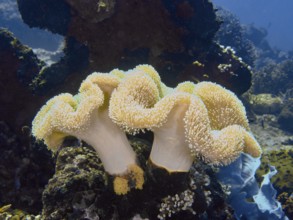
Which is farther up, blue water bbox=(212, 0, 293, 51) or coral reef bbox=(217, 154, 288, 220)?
blue water bbox=(212, 0, 293, 51)

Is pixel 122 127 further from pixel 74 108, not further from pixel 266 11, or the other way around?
pixel 266 11

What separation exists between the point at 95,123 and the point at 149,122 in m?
0.55

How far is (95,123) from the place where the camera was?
234 centimetres

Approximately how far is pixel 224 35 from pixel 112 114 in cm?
1412

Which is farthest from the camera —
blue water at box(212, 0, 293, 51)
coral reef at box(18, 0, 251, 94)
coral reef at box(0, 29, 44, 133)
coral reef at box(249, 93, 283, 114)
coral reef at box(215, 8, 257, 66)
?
blue water at box(212, 0, 293, 51)

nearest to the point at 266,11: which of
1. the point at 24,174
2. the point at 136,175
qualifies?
the point at 24,174

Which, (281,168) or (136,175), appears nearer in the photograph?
(136,175)

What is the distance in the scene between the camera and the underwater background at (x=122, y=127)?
249 cm

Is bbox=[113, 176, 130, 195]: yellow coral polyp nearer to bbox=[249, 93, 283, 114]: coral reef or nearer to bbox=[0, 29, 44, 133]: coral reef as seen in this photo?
bbox=[0, 29, 44, 133]: coral reef

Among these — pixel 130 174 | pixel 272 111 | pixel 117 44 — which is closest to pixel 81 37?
pixel 117 44

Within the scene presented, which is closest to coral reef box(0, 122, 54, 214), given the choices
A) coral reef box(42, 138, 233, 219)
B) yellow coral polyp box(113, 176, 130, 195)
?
coral reef box(42, 138, 233, 219)

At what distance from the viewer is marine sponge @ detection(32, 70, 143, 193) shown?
2197 mm

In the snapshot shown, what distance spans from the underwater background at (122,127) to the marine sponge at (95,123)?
0.10ft

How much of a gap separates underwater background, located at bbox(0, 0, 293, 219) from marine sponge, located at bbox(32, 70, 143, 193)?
0.10 feet
